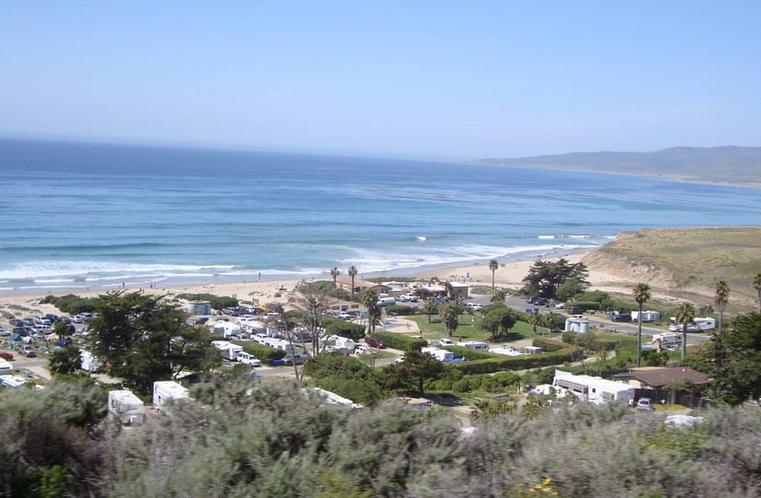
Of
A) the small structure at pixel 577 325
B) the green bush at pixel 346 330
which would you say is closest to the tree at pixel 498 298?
the small structure at pixel 577 325

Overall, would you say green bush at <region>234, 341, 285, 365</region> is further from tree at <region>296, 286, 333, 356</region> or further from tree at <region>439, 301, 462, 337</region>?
tree at <region>439, 301, 462, 337</region>

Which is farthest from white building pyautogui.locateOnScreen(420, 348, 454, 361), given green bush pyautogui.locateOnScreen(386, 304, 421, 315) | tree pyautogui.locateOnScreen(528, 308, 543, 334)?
green bush pyautogui.locateOnScreen(386, 304, 421, 315)

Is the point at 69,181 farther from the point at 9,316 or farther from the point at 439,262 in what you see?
the point at 9,316

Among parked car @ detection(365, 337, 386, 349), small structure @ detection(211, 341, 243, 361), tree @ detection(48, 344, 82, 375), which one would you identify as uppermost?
tree @ detection(48, 344, 82, 375)

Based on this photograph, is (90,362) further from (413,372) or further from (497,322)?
(497,322)

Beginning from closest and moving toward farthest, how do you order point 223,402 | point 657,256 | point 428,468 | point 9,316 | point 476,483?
1. point 476,483
2. point 428,468
3. point 223,402
4. point 9,316
5. point 657,256

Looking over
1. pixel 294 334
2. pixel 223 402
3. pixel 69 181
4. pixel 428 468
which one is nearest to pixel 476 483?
pixel 428 468

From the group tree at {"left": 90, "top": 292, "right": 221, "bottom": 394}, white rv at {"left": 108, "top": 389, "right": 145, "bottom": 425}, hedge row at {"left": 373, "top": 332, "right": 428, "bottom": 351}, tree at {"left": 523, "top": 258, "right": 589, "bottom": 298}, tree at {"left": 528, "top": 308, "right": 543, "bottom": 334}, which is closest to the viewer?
white rv at {"left": 108, "top": 389, "right": 145, "bottom": 425}

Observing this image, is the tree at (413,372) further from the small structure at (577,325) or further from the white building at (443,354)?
the small structure at (577,325)
